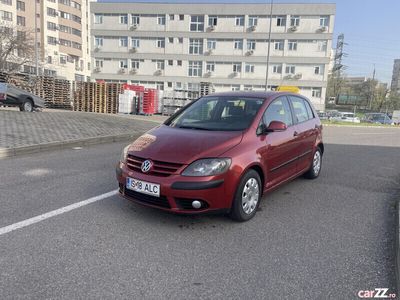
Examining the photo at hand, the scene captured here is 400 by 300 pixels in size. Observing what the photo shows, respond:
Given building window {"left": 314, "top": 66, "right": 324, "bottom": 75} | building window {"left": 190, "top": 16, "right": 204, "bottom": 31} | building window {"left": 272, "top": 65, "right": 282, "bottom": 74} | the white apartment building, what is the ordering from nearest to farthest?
building window {"left": 314, "top": 66, "right": 324, "bottom": 75} < the white apartment building < building window {"left": 272, "top": 65, "right": 282, "bottom": 74} < building window {"left": 190, "top": 16, "right": 204, "bottom": 31}

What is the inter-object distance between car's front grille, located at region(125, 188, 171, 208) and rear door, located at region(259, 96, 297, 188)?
4.48 ft

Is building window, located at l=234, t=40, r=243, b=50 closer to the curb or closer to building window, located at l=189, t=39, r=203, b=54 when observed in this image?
building window, located at l=189, t=39, r=203, b=54

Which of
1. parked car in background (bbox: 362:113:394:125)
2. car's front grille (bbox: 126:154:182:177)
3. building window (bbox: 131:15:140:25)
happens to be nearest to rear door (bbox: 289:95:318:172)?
car's front grille (bbox: 126:154:182:177)

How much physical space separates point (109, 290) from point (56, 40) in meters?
76.6

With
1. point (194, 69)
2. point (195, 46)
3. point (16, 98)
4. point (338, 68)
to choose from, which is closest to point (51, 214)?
point (16, 98)

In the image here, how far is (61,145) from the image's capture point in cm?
891

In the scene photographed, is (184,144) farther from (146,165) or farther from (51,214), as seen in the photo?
(51,214)

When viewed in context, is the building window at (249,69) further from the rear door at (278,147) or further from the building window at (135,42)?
the rear door at (278,147)

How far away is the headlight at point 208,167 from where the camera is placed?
3.59 meters

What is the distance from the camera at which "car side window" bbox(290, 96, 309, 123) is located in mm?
5394

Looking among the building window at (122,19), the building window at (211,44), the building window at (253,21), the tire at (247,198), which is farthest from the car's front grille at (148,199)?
the building window at (122,19)

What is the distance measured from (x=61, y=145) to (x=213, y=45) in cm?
4184

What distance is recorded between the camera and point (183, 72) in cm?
4866

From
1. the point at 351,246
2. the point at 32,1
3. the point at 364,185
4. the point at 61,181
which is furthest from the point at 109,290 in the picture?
the point at 32,1
